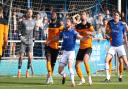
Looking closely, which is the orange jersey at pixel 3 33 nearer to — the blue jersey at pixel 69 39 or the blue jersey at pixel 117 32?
the blue jersey at pixel 69 39

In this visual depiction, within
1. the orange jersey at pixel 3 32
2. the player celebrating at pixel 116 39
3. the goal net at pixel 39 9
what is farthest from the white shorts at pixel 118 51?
the goal net at pixel 39 9

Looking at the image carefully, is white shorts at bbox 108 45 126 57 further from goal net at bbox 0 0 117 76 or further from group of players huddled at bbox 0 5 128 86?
goal net at bbox 0 0 117 76

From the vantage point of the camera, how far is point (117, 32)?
1941cm

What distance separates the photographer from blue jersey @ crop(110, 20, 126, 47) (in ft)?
63.5

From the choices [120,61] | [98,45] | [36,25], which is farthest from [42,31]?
[120,61]

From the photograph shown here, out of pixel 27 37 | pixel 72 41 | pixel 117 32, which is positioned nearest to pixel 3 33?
pixel 72 41

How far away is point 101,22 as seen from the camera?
2483 centimetres

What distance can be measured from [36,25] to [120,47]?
4601 mm

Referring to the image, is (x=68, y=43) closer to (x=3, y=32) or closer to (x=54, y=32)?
(x=54, y=32)

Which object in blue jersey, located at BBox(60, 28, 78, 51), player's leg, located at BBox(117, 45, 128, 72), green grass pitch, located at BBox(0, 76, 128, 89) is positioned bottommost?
green grass pitch, located at BBox(0, 76, 128, 89)

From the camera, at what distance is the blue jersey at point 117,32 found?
19.4 m

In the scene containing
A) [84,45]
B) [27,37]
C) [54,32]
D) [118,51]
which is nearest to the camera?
[84,45]

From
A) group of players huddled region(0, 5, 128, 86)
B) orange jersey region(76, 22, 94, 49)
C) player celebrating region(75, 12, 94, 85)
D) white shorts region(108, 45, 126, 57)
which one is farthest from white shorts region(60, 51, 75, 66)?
white shorts region(108, 45, 126, 57)

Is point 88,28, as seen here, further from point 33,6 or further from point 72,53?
point 33,6
